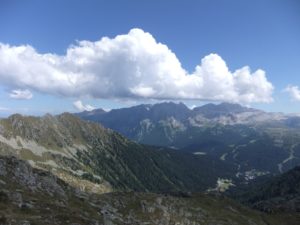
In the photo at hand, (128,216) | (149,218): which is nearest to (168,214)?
(149,218)

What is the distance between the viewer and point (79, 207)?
345 feet

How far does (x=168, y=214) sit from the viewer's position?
148625 millimetres

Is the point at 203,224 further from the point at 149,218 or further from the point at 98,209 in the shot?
the point at 98,209

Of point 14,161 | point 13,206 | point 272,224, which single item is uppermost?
point 14,161

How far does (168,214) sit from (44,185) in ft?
183

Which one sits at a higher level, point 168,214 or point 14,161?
point 14,161

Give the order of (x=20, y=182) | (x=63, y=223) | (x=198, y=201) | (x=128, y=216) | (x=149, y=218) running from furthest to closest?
(x=198, y=201) → (x=149, y=218) → (x=128, y=216) → (x=20, y=182) → (x=63, y=223)

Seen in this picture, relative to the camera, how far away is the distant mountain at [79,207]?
79812 mm

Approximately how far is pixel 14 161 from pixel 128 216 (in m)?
41.1

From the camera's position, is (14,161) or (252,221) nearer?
(14,161)

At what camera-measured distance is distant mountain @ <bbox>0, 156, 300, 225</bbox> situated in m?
79.8

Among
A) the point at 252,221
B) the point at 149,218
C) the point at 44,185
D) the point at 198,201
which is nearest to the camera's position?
the point at 44,185

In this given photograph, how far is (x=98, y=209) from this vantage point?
4392 inches

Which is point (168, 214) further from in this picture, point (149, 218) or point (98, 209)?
point (98, 209)
